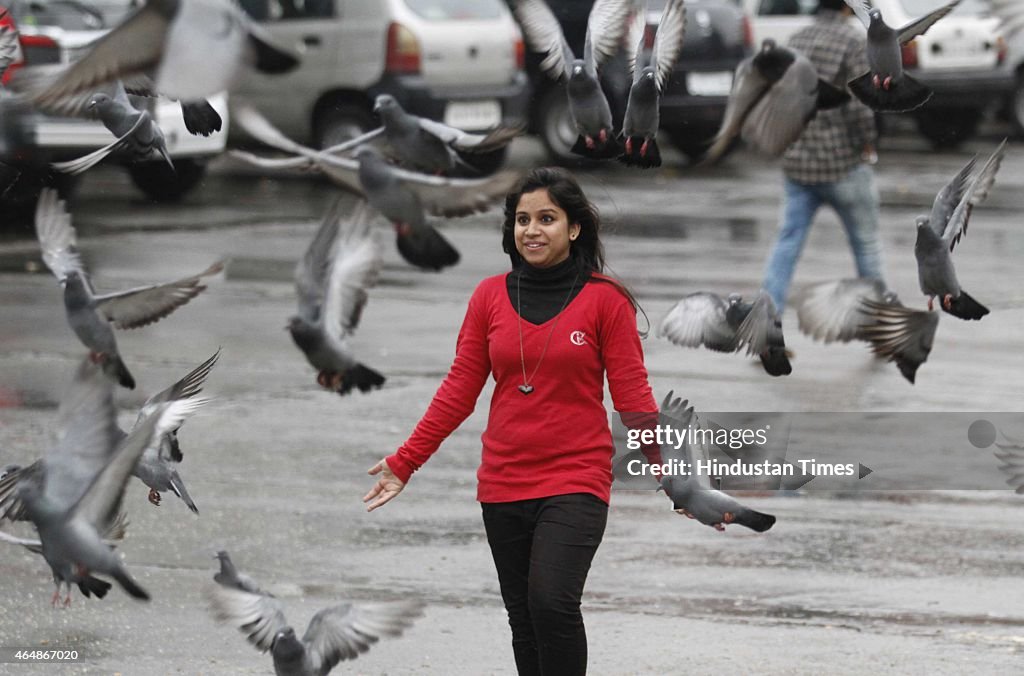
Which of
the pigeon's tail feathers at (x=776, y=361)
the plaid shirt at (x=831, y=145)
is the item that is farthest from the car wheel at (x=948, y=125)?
the pigeon's tail feathers at (x=776, y=361)

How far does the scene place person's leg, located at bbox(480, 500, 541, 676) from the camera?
4723 mm

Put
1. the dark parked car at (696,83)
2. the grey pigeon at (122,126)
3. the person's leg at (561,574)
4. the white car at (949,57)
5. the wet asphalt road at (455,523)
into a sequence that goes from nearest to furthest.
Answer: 1. the grey pigeon at (122,126)
2. the person's leg at (561,574)
3. the wet asphalt road at (455,523)
4. the dark parked car at (696,83)
5. the white car at (949,57)

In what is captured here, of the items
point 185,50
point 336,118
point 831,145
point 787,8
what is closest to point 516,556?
point 185,50

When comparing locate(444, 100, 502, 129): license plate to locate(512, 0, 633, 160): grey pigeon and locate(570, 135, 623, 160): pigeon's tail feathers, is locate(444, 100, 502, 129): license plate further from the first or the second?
locate(570, 135, 623, 160): pigeon's tail feathers

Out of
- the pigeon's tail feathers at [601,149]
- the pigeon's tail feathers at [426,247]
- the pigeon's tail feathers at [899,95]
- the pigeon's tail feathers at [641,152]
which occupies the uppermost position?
the pigeon's tail feathers at [899,95]

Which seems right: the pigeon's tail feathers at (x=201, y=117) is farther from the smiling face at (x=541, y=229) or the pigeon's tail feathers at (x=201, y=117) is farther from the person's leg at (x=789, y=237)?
the person's leg at (x=789, y=237)

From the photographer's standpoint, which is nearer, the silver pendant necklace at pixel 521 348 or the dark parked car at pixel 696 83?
the silver pendant necklace at pixel 521 348

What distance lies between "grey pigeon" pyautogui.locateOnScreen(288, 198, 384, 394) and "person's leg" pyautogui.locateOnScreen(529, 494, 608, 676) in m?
0.71

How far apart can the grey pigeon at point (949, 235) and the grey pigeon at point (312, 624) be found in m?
1.54

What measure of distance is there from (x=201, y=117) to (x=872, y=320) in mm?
1839

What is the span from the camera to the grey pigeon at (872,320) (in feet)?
15.9

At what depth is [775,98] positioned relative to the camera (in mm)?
4820

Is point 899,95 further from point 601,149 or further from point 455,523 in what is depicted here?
point 455,523

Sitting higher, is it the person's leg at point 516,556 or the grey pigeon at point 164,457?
the grey pigeon at point 164,457
